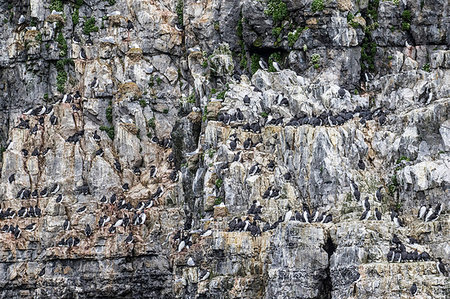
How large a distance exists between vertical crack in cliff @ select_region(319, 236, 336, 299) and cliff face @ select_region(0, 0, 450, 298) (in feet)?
0.39

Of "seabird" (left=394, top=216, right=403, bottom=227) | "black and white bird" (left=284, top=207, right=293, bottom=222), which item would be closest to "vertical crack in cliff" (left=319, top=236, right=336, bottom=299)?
"black and white bird" (left=284, top=207, right=293, bottom=222)

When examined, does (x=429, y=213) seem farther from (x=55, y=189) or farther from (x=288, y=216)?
(x=55, y=189)

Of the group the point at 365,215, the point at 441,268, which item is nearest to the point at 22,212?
the point at 365,215

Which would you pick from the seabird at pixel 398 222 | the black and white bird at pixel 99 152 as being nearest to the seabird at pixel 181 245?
the black and white bird at pixel 99 152

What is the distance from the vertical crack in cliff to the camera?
188 feet

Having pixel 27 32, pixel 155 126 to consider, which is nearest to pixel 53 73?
pixel 27 32

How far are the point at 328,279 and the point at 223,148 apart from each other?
10864mm

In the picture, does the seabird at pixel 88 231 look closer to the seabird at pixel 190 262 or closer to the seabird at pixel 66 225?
the seabird at pixel 66 225

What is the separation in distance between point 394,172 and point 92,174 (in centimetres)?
2033

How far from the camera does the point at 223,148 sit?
64750mm

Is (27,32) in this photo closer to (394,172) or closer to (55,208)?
(55,208)

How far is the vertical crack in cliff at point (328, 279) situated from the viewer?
2250 inches

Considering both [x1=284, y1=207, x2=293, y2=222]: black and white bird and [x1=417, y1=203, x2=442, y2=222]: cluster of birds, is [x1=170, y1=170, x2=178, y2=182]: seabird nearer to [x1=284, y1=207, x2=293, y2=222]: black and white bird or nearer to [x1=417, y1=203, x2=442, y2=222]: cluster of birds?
[x1=284, y1=207, x2=293, y2=222]: black and white bird

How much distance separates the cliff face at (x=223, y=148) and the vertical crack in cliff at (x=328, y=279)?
118 mm
